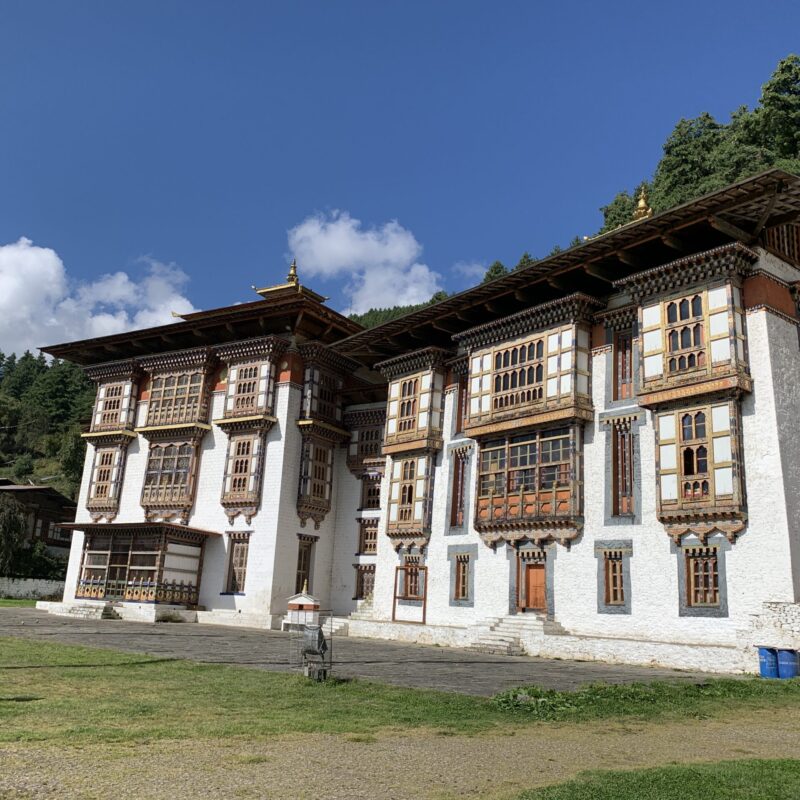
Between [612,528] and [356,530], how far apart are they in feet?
46.2

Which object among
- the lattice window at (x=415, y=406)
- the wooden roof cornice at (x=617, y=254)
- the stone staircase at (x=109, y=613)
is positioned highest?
the wooden roof cornice at (x=617, y=254)

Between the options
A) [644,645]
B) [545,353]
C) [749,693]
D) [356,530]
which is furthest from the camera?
[356,530]

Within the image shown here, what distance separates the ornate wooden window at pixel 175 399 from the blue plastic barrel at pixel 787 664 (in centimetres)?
2489

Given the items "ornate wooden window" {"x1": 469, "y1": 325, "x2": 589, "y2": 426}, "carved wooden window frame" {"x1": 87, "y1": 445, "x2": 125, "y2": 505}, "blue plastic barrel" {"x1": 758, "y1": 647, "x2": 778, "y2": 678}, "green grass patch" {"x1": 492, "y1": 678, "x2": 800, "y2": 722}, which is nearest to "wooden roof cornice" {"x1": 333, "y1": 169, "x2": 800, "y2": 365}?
"ornate wooden window" {"x1": 469, "y1": 325, "x2": 589, "y2": 426}

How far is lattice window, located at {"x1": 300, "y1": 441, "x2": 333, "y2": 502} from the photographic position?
32.5m

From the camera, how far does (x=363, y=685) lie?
39.5ft

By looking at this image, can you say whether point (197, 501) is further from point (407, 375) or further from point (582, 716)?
point (582, 716)

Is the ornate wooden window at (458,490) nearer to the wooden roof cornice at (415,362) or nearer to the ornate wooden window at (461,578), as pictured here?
the ornate wooden window at (461,578)

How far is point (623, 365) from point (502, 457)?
15.7 feet

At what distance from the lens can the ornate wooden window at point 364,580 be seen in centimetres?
3250

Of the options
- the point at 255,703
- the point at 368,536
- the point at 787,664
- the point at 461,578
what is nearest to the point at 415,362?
the point at 461,578

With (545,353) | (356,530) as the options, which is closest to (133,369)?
(356,530)

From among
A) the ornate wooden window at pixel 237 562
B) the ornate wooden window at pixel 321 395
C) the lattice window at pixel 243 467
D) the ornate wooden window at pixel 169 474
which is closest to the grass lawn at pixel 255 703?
the ornate wooden window at pixel 237 562

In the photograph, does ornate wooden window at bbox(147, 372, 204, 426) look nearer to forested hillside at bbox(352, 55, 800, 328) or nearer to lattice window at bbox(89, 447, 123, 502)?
lattice window at bbox(89, 447, 123, 502)
